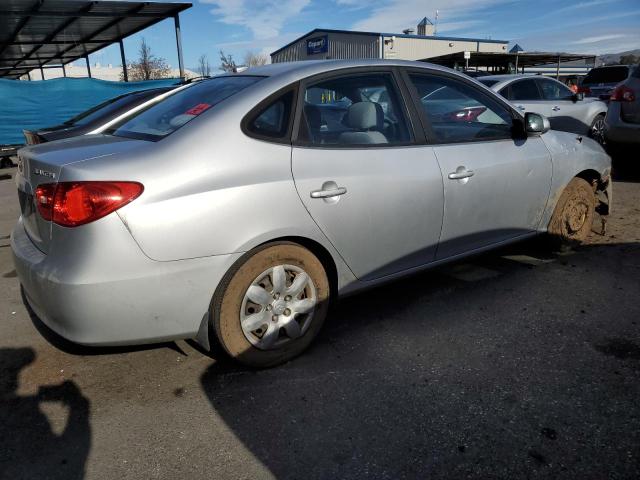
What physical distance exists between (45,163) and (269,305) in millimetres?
1303

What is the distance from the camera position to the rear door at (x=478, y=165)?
327cm

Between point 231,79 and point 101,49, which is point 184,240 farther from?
point 101,49

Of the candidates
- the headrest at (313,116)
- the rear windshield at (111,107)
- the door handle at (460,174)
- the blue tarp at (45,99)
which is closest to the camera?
the headrest at (313,116)

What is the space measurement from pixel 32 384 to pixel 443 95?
10.5 feet

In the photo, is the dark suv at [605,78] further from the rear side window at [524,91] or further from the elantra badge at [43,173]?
the elantra badge at [43,173]

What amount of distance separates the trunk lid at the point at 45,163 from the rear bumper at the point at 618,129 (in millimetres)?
6933

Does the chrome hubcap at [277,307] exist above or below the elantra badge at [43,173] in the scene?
below

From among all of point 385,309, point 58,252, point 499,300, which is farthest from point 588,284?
point 58,252

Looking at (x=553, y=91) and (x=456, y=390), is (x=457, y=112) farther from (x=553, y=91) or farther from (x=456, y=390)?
(x=553, y=91)

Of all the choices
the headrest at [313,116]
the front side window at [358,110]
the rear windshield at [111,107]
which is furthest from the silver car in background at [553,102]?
the headrest at [313,116]

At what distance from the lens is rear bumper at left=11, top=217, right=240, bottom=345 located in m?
2.21

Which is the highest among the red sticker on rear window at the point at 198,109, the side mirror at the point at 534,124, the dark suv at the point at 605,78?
the dark suv at the point at 605,78

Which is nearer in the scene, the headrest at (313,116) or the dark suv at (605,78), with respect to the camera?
the headrest at (313,116)

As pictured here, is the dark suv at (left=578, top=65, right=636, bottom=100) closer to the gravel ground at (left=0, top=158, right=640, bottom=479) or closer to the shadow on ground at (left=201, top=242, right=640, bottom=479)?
the shadow on ground at (left=201, top=242, right=640, bottom=479)
